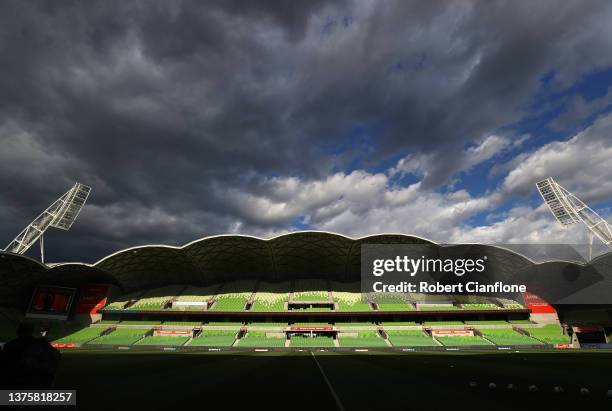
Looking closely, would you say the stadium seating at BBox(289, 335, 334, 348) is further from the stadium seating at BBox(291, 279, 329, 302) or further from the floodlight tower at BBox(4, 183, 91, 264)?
the floodlight tower at BBox(4, 183, 91, 264)

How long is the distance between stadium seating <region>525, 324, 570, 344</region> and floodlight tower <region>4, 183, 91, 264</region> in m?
91.2

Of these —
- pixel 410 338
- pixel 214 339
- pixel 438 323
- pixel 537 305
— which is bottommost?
pixel 214 339

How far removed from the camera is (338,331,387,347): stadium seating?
5412cm

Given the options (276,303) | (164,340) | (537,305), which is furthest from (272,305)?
(537,305)

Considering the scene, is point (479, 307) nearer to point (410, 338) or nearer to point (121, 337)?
point (410, 338)

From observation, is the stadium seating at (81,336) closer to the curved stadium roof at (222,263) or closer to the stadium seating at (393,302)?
the curved stadium roof at (222,263)

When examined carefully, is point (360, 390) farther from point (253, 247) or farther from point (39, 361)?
point (253, 247)

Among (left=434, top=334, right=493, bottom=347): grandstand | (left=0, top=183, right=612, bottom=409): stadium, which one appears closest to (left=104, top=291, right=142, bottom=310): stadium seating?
(left=0, top=183, right=612, bottom=409): stadium

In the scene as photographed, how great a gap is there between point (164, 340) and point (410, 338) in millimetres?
46203

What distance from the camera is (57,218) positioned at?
6062cm

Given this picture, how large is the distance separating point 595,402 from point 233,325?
2490 inches

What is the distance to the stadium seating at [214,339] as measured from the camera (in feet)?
178

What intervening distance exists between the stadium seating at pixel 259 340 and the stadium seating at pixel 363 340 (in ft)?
37.2

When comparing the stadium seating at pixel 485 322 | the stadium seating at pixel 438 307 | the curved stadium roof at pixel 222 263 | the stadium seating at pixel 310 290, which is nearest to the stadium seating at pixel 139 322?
the curved stadium roof at pixel 222 263
